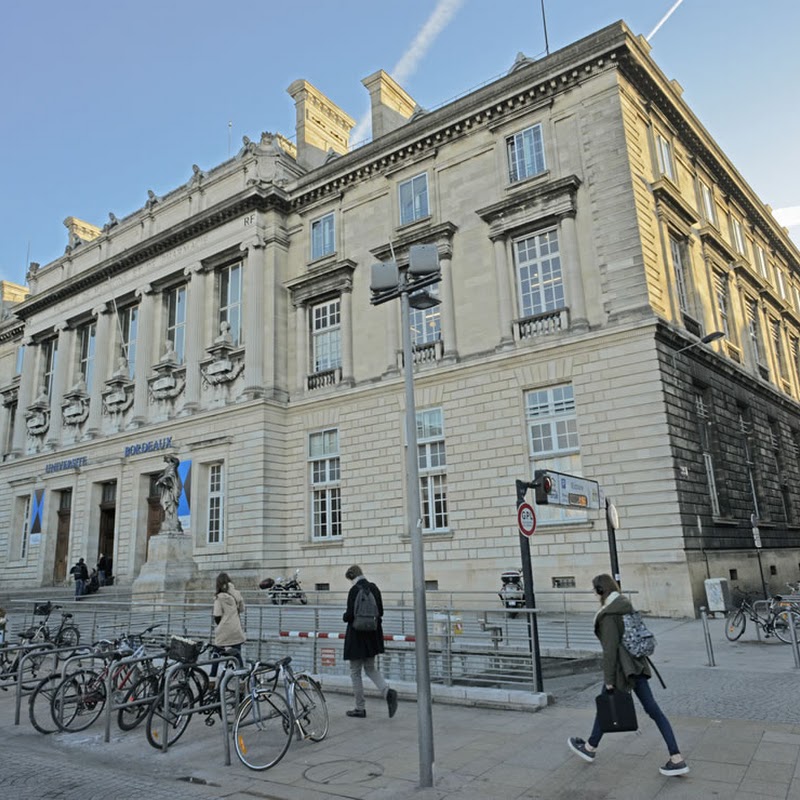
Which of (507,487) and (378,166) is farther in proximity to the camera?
(378,166)

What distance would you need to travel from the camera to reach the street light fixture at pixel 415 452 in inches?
258

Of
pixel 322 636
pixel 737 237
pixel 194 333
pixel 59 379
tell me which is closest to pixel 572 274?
pixel 322 636

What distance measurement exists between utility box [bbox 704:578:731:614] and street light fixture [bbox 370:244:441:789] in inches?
521

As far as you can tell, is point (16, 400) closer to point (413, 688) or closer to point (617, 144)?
point (617, 144)

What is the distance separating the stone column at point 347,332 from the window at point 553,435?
7.93 m

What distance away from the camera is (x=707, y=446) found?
Result: 72.4 feet

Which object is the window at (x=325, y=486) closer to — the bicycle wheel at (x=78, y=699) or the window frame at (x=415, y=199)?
the window frame at (x=415, y=199)

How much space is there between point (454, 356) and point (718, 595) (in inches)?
436

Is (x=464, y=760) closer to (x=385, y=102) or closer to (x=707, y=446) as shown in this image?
(x=707, y=446)

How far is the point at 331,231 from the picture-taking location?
1158 inches

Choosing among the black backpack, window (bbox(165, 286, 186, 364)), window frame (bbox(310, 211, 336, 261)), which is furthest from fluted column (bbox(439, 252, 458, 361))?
the black backpack

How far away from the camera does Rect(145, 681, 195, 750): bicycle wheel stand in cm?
813

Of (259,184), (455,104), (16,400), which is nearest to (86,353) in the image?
(16,400)

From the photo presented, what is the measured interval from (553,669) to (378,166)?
22.0m
